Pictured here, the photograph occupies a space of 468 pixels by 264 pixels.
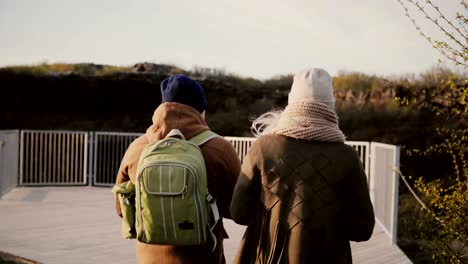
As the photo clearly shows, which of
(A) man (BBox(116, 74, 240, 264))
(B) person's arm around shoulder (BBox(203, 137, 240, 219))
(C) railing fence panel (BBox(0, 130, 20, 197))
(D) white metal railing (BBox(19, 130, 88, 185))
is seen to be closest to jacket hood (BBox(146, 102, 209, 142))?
(A) man (BBox(116, 74, 240, 264))

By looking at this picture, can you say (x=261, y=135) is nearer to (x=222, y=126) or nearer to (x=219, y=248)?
(x=219, y=248)

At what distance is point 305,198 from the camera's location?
2.18 metres

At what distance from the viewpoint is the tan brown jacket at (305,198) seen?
219cm

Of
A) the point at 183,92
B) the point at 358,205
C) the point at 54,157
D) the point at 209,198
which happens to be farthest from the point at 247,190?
the point at 54,157

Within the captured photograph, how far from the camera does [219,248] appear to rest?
8.33 ft

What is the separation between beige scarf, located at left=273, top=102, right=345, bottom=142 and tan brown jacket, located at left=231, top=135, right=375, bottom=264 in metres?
0.04

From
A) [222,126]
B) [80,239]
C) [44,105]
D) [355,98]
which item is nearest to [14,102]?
[44,105]

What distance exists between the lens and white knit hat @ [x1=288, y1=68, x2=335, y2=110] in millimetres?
2234

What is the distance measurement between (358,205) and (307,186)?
22cm

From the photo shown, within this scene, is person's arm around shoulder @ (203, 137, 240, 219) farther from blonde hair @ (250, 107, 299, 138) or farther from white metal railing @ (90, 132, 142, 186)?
white metal railing @ (90, 132, 142, 186)

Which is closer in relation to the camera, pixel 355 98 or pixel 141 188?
pixel 141 188

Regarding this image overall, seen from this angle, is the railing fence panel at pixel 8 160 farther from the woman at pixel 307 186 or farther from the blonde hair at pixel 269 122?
the woman at pixel 307 186

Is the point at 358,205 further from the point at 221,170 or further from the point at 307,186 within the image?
the point at 221,170

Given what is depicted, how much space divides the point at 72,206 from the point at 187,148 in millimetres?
7551
